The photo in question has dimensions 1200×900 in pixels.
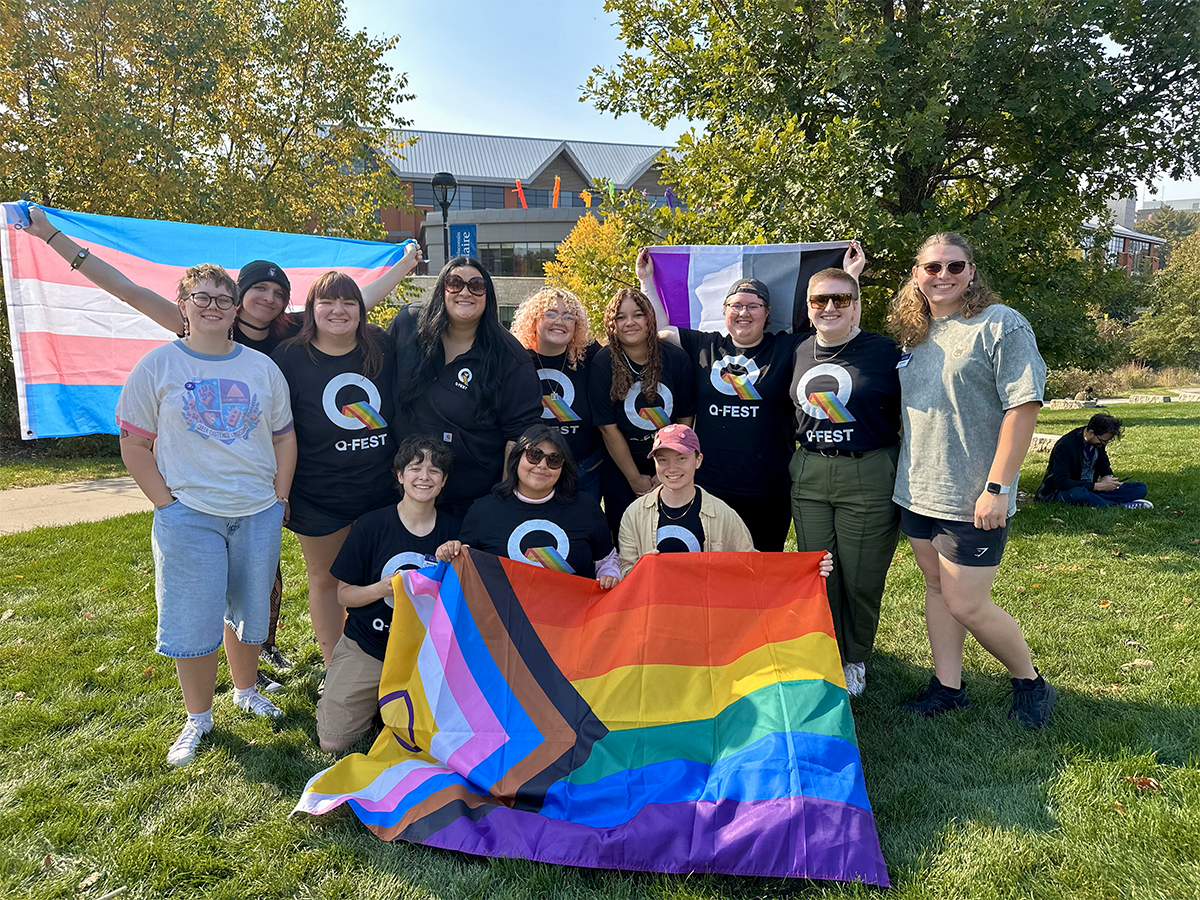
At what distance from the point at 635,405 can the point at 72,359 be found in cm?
413

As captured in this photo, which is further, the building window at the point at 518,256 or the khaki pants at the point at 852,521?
the building window at the point at 518,256

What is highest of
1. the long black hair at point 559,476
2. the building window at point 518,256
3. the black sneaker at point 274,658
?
the building window at point 518,256

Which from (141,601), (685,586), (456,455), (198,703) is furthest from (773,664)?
(141,601)

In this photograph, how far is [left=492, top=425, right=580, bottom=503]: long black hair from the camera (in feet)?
12.8

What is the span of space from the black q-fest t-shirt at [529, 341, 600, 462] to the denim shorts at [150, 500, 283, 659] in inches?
66.6

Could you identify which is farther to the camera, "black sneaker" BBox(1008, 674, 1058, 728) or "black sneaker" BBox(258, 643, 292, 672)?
"black sneaker" BBox(258, 643, 292, 672)

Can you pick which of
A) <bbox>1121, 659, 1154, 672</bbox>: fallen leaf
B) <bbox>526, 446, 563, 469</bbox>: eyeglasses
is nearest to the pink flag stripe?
<bbox>526, 446, 563, 469</bbox>: eyeglasses

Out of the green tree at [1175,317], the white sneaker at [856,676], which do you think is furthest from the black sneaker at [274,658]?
the green tree at [1175,317]

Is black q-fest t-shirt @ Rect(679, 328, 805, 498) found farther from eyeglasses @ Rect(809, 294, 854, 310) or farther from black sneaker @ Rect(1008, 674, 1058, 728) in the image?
black sneaker @ Rect(1008, 674, 1058, 728)

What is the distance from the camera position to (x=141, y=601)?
6020 mm

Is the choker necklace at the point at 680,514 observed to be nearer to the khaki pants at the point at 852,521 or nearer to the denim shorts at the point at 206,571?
the khaki pants at the point at 852,521

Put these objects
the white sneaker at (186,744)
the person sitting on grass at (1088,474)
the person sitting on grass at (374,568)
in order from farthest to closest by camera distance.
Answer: the person sitting on grass at (1088,474) → the person sitting on grass at (374,568) → the white sneaker at (186,744)

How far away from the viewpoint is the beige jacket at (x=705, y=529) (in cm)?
398

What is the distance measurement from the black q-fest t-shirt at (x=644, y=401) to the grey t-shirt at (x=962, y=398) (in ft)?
4.44
